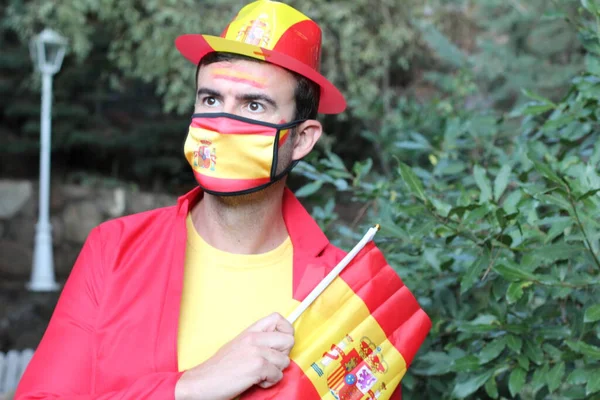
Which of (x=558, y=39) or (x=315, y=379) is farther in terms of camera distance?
(x=558, y=39)

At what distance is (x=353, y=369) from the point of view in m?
1.86

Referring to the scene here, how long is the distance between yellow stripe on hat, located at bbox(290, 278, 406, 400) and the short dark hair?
398 mm

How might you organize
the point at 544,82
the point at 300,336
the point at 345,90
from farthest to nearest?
1. the point at 345,90
2. the point at 544,82
3. the point at 300,336

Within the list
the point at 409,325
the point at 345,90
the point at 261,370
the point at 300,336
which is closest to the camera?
the point at 261,370

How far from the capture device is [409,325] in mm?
→ 2014

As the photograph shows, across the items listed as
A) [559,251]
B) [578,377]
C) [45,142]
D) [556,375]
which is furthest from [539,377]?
[45,142]

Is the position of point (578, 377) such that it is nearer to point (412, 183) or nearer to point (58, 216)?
point (412, 183)

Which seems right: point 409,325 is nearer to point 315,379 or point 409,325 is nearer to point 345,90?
point 315,379

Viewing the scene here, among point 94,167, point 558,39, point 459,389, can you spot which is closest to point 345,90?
point 558,39

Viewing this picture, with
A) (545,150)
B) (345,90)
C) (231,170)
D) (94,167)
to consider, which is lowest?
(94,167)

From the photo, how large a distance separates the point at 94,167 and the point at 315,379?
12.4m

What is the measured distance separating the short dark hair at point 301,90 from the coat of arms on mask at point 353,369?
1.73 ft

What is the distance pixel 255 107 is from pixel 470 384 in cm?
97

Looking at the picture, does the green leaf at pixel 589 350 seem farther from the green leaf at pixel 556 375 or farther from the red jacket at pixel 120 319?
the red jacket at pixel 120 319
